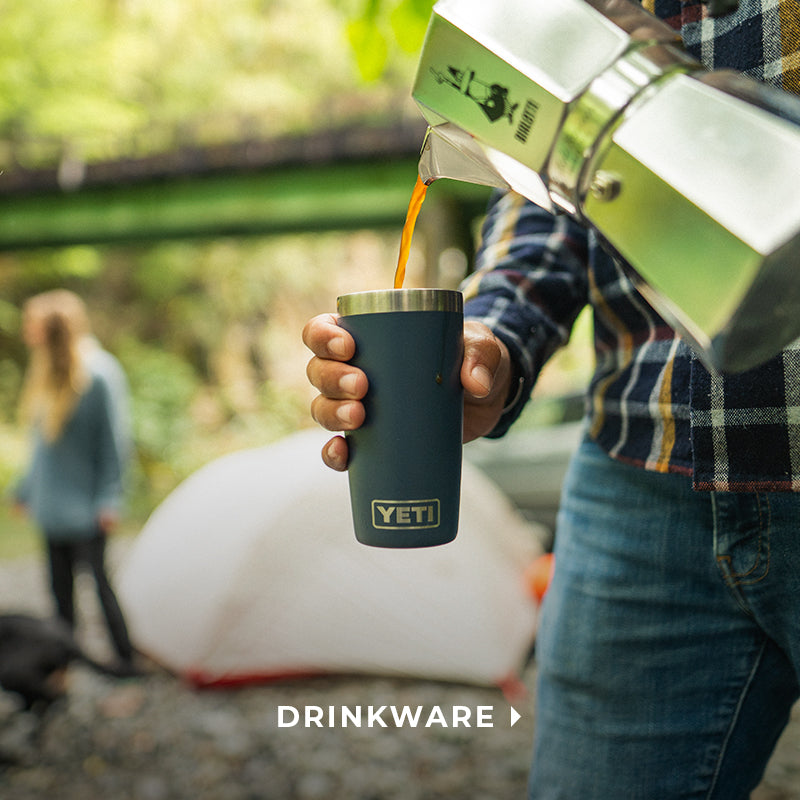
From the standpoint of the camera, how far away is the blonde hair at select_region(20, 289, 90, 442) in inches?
149

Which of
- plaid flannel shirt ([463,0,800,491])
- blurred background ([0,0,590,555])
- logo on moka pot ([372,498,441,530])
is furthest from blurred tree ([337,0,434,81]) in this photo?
logo on moka pot ([372,498,441,530])

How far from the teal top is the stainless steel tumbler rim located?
3326mm

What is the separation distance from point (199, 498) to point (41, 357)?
1006mm

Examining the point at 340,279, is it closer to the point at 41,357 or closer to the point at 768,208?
the point at 41,357

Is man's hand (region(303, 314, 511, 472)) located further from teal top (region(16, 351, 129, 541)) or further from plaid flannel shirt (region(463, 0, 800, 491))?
teal top (region(16, 351, 129, 541))

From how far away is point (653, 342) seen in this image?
2.92 feet

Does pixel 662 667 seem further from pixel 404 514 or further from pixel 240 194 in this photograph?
pixel 240 194

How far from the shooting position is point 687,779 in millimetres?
871

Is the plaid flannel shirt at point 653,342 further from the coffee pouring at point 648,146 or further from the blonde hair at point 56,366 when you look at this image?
the blonde hair at point 56,366

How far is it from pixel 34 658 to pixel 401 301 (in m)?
2.91

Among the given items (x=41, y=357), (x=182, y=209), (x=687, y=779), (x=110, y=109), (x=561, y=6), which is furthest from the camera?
(x=110, y=109)

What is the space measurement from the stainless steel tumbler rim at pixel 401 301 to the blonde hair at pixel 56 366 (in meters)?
3.39

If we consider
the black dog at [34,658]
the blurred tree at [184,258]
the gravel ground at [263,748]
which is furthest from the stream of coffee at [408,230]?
the blurred tree at [184,258]

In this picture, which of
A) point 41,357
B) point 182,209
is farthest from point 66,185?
point 41,357
